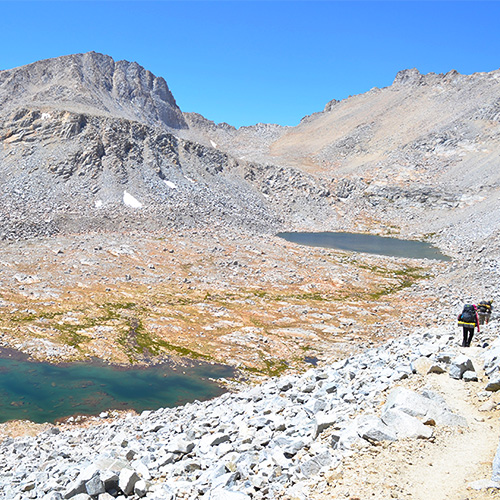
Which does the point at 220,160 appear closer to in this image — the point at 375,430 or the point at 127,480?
the point at 127,480

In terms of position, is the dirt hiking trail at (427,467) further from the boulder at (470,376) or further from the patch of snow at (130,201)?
the patch of snow at (130,201)

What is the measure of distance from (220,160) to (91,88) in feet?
162

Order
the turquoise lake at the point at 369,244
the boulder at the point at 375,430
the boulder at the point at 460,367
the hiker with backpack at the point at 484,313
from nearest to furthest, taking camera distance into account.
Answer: the boulder at the point at 375,430, the boulder at the point at 460,367, the hiker with backpack at the point at 484,313, the turquoise lake at the point at 369,244

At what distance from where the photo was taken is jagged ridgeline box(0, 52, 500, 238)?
74312 mm

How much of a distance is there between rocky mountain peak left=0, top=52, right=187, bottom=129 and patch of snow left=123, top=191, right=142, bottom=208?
2584cm

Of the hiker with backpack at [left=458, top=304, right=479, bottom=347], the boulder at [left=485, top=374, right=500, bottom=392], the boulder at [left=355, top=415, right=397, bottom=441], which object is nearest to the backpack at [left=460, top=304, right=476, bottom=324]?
the hiker with backpack at [left=458, top=304, right=479, bottom=347]

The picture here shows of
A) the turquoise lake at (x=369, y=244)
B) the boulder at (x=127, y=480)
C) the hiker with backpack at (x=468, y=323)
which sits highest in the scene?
the turquoise lake at (x=369, y=244)

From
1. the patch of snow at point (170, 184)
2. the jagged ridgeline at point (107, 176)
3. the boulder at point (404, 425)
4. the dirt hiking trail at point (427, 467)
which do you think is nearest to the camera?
the dirt hiking trail at point (427, 467)

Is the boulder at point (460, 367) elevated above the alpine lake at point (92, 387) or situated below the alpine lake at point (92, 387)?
above

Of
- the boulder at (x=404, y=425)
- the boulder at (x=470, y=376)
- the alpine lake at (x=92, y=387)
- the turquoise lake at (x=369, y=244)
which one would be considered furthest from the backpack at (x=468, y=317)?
the turquoise lake at (x=369, y=244)

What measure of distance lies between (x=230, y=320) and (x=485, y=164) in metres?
101

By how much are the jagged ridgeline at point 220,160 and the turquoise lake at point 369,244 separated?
8269mm

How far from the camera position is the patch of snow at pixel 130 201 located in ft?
249

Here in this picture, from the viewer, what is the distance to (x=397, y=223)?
104312 mm
